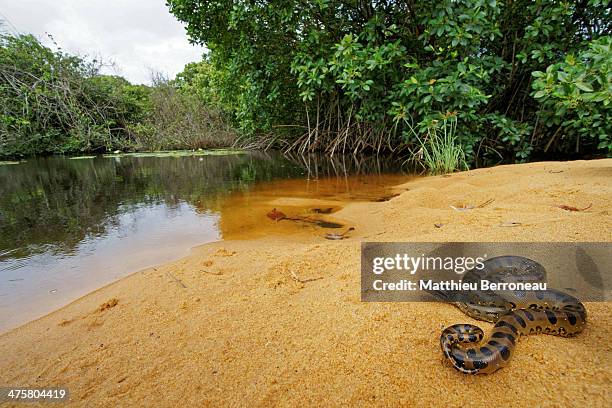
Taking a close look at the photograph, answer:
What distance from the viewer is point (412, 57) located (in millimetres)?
6656

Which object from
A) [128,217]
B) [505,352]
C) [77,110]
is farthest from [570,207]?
[77,110]

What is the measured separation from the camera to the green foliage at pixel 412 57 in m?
5.82

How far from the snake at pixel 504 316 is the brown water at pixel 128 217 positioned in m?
1.77

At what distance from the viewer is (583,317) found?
3.87 ft

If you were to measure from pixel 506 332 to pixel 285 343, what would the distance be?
32.3 inches

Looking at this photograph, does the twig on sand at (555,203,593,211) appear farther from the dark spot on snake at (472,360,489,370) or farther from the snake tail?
the dark spot on snake at (472,360,489,370)

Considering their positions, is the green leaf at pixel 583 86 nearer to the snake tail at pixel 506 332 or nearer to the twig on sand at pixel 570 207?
the twig on sand at pixel 570 207

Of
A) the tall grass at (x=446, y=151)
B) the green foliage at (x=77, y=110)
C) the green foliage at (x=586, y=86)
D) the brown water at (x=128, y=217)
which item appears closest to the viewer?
the brown water at (x=128, y=217)

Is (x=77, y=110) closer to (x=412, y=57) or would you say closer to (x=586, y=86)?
(x=412, y=57)

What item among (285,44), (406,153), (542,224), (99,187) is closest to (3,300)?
(542,224)

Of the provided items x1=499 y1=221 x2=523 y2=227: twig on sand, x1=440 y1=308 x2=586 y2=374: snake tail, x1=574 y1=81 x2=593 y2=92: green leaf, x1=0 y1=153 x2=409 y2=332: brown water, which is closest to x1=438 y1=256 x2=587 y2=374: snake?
x1=440 y1=308 x2=586 y2=374: snake tail

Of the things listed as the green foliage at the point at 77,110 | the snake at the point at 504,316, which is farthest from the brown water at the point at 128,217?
the green foliage at the point at 77,110

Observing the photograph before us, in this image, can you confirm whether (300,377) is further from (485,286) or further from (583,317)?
(583,317)

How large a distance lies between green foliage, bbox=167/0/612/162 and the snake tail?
147 inches
